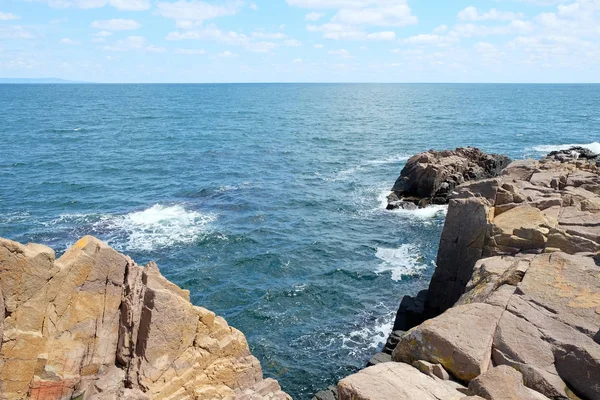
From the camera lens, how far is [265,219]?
164ft

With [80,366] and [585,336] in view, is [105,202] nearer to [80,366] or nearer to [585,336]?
[80,366]

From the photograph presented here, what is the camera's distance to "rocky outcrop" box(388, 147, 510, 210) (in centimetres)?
5422

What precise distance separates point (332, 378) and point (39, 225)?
1311 inches

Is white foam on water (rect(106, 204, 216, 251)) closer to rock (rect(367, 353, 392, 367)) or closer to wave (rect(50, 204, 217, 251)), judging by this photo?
wave (rect(50, 204, 217, 251))

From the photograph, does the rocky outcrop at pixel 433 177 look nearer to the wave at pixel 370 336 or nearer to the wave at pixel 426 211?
the wave at pixel 426 211

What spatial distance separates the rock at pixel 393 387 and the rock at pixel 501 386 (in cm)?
63

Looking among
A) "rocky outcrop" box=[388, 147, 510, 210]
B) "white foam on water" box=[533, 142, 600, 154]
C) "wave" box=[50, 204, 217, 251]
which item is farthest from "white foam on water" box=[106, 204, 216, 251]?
"white foam on water" box=[533, 142, 600, 154]

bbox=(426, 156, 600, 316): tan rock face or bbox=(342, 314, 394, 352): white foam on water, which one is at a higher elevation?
bbox=(426, 156, 600, 316): tan rock face

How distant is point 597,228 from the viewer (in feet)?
71.1

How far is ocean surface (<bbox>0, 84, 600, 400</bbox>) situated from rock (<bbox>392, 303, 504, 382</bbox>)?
37.9ft

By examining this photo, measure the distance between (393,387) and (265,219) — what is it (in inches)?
1488

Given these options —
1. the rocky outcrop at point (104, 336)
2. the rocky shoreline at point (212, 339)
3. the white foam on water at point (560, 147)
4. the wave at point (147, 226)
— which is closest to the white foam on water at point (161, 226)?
the wave at point (147, 226)

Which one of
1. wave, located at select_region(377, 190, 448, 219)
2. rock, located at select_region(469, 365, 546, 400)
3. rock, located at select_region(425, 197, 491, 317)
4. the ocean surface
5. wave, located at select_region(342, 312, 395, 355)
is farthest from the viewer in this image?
wave, located at select_region(377, 190, 448, 219)

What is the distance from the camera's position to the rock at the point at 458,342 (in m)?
13.8
